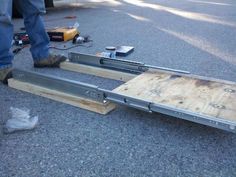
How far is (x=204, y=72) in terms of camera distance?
2.97m

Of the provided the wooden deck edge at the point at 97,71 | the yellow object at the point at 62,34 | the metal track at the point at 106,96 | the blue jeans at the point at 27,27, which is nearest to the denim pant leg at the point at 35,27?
the blue jeans at the point at 27,27

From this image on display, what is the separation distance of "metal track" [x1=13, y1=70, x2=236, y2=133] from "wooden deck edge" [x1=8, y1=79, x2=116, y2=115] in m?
0.03

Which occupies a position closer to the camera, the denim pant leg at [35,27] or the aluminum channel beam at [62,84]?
the aluminum channel beam at [62,84]

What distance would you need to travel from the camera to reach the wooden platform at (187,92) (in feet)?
6.29

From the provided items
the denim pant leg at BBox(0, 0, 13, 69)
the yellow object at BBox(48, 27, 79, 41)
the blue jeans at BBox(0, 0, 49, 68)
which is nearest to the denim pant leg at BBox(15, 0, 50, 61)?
the blue jeans at BBox(0, 0, 49, 68)

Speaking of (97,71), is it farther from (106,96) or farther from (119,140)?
(119,140)

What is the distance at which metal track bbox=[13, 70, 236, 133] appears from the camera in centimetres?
177

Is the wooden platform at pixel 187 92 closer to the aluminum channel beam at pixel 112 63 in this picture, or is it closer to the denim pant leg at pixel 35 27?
the aluminum channel beam at pixel 112 63

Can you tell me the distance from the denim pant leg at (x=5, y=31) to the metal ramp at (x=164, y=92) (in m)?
0.19

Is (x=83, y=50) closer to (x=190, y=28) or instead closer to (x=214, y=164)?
(x=190, y=28)

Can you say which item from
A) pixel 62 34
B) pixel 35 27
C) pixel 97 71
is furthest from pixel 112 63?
pixel 62 34

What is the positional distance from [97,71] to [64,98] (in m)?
0.61

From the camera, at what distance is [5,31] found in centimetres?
271

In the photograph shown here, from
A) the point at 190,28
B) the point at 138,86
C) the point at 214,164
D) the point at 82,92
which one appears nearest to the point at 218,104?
the point at 214,164
